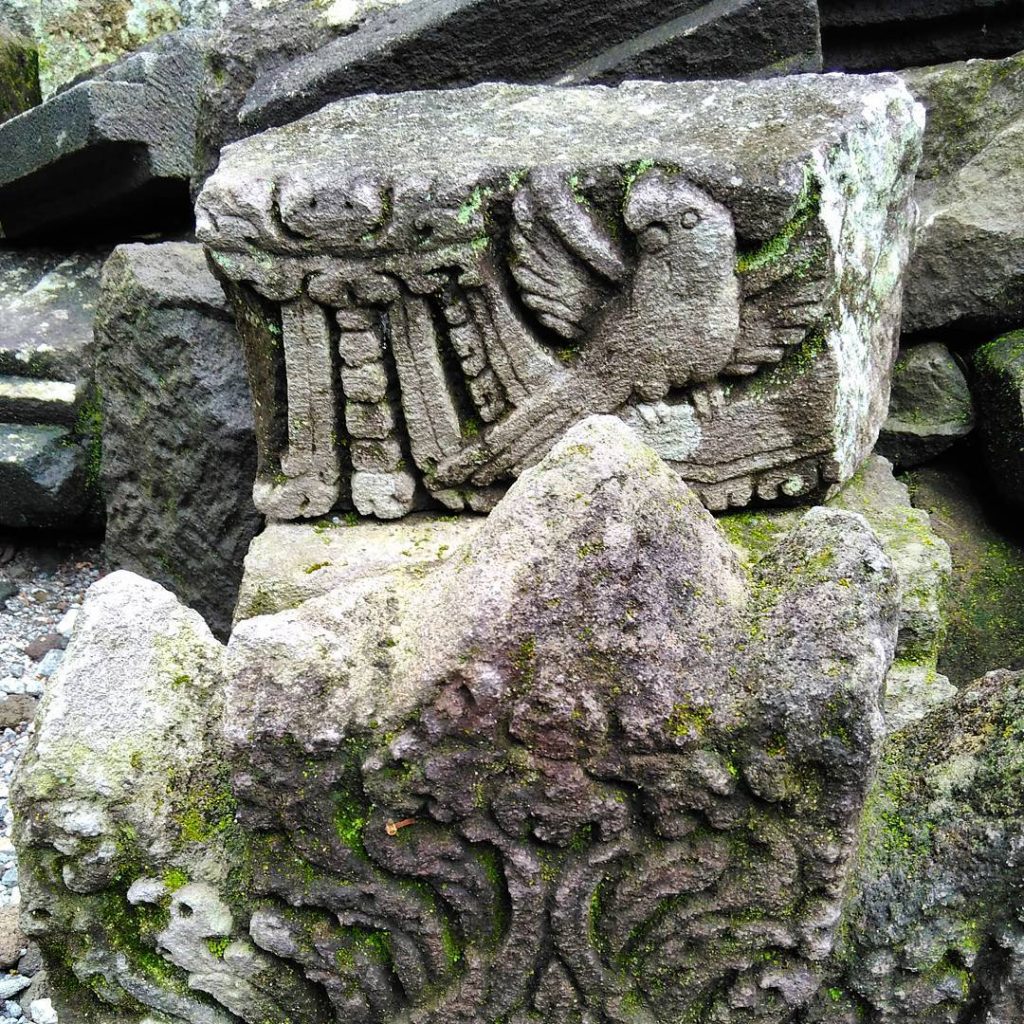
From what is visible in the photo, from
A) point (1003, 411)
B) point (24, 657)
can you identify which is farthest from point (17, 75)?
point (1003, 411)

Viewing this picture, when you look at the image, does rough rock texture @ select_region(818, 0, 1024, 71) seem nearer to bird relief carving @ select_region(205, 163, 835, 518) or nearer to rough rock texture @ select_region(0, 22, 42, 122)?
bird relief carving @ select_region(205, 163, 835, 518)

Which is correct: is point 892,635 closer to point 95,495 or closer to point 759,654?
point 759,654

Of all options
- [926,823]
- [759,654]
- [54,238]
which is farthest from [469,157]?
[54,238]

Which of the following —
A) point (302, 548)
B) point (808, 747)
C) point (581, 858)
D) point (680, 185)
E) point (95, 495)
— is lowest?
point (95, 495)

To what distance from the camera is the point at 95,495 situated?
3859 mm

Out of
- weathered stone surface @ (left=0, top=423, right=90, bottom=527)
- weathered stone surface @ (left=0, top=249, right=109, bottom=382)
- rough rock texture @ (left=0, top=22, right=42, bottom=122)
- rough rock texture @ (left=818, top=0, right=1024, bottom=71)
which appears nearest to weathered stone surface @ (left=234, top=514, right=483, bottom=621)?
weathered stone surface @ (left=0, top=423, right=90, bottom=527)

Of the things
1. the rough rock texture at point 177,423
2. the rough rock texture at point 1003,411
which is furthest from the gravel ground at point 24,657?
the rough rock texture at point 1003,411

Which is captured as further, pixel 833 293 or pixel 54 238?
pixel 54 238

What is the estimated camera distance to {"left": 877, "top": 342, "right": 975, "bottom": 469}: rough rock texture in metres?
3.03

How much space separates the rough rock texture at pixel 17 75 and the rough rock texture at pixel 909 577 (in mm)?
3727

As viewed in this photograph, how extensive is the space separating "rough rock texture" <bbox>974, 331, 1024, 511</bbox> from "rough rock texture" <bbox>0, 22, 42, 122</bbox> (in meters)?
3.83

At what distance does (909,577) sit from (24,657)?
8.07 feet

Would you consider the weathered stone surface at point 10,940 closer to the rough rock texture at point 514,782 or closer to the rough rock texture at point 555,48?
the rough rock texture at point 514,782

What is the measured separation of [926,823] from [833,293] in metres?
1.17
